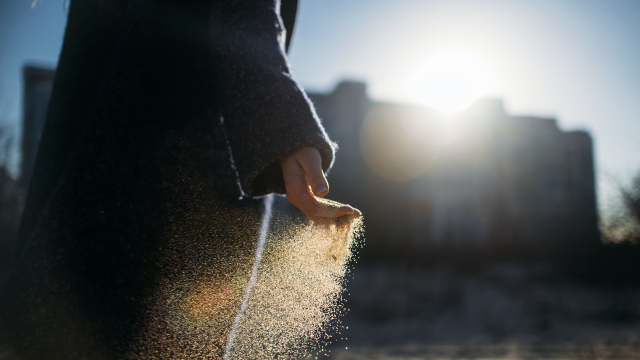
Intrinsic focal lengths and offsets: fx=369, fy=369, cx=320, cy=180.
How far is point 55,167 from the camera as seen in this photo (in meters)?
0.72

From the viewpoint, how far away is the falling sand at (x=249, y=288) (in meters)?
0.56

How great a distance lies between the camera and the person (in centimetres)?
48

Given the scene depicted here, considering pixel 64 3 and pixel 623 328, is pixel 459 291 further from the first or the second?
pixel 64 3

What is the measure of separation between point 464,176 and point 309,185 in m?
14.4

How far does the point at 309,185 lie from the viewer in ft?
1.88

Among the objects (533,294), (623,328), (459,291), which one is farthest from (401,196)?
(623,328)

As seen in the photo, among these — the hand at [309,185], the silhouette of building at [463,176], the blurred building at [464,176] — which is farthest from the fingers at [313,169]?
the blurred building at [464,176]

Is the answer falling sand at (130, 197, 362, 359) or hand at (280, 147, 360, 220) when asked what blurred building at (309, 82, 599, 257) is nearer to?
falling sand at (130, 197, 362, 359)

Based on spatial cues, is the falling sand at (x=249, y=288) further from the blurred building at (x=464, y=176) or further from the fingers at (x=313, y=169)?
the blurred building at (x=464, y=176)

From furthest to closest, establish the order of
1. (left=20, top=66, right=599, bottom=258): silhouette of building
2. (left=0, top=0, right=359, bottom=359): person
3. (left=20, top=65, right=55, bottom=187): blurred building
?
(left=20, top=66, right=599, bottom=258): silhouette of building < (left=20, top=65, right=55, bottom=187): blurred building < (left=0, top=0, right=359, bottom=359): person

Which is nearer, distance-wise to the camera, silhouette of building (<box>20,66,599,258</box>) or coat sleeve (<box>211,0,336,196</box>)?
coat sleeve (<box>211,0,336,196</box>)

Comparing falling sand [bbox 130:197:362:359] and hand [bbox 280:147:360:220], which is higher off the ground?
hand [bbox 280:147:360:220]

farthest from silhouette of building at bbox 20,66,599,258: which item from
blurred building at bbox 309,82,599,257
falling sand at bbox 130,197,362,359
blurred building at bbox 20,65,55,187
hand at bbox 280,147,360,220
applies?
hand at bbox 280,147,360,220

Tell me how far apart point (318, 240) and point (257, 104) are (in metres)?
0.26
